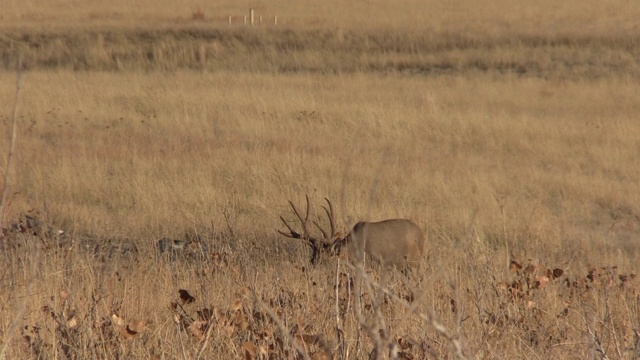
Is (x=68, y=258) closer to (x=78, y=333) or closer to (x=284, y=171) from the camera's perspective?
(x=78, y=333)

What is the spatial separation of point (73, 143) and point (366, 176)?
4.33 meters

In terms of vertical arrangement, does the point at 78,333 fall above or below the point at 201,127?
above

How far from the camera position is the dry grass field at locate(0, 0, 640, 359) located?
3.50 m

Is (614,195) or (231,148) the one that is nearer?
(614,195)

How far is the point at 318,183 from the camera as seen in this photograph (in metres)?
10.0

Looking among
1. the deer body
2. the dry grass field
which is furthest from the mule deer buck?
the dry grass field

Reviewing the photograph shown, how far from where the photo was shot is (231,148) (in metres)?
11.8

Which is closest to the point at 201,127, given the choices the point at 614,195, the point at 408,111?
the point at 408,111

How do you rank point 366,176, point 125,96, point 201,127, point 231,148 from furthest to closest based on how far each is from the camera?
point 125,96
point 201,127
point 231,148
point 366,176

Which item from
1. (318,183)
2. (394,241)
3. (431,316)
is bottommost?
(318,183)

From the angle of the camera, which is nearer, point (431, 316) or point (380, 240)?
point (431, 316)

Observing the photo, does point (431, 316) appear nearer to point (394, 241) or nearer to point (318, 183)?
point (394, 241)

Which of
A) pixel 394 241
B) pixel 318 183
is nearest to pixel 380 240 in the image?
pixel 394 241

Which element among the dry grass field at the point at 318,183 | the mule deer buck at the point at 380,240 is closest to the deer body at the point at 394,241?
the mule deer buck at the point at 380,240
